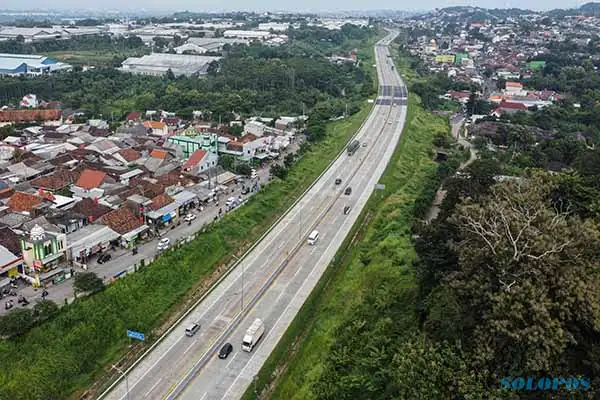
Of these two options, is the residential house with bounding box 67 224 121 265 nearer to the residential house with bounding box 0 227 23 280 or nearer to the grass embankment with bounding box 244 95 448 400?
the residential house with bounding box 0 227 23 280

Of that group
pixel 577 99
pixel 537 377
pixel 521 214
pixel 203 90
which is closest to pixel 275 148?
pixel 203 90

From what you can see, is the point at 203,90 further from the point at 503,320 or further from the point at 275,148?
the point at 503,320

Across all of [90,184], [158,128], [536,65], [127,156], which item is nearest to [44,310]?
[90,184]

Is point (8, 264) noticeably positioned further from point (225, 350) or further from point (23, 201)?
point (225, 350)

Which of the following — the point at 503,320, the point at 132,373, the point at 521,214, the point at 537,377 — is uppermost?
the point at 521,214

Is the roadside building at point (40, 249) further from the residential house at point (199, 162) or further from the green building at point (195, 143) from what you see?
the green building at point (195, 143)

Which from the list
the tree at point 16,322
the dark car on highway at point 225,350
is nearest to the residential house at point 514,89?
the dark car on highway at point 225,350

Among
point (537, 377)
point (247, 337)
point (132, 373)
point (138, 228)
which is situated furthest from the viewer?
point (138, 228)

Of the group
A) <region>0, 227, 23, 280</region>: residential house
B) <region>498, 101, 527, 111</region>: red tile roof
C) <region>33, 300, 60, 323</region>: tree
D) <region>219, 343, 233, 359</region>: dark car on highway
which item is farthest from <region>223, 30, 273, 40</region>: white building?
<region>219, 343, 233, 359</region>: dark car on highway
